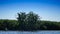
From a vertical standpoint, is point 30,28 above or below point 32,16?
below

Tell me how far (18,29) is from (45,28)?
5.84 meters

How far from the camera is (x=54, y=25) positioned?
28.5 meters

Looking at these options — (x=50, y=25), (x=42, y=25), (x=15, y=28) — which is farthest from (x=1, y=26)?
(x=50, y=25)

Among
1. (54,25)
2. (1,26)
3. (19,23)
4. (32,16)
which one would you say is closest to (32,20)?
(32,16)

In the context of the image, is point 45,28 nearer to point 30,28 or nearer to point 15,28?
point 30,28

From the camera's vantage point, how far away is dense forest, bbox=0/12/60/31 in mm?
27266

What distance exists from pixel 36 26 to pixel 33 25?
0.68 metres

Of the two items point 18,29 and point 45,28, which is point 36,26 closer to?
point 45,28

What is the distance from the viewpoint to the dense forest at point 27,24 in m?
27.3

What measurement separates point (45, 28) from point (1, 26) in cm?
946

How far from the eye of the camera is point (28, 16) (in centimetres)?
2817

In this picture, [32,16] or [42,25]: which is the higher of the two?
[32,16]

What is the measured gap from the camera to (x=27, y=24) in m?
27.4

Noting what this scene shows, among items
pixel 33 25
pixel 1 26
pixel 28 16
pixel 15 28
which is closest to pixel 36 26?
pixel 33 25
